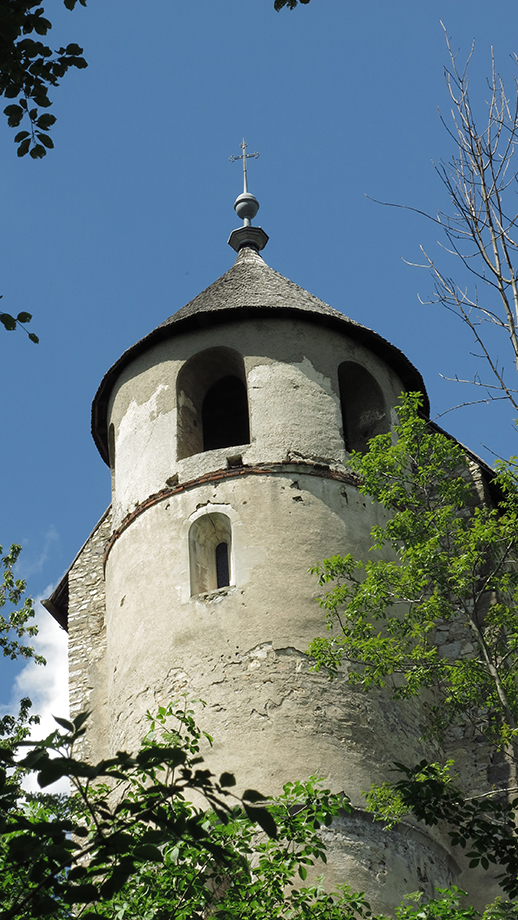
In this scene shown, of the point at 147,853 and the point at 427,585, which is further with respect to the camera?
the point at 427,585

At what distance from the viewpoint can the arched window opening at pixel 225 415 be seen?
16.0 meters

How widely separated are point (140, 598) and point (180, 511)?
111 centimetres

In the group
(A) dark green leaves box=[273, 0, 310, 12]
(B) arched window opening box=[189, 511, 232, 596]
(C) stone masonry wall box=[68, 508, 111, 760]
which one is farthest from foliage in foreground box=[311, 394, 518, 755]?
(A) dark green leaves box=[273, 0, 310, 12]

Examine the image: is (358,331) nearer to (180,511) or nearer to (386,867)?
(180,511)

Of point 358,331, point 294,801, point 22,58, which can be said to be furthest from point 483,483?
point 22,58

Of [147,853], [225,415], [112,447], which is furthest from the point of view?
[225,415]

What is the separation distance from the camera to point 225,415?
16.2 metres

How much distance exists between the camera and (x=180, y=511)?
44.3ft

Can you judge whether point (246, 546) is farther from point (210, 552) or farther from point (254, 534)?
point (210, 552)

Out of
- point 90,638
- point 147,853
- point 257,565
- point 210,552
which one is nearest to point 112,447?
point 90,638

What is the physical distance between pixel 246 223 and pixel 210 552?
7.38 metres

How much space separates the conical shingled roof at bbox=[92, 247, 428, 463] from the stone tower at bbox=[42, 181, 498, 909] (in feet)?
0.09

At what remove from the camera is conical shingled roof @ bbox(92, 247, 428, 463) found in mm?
14852

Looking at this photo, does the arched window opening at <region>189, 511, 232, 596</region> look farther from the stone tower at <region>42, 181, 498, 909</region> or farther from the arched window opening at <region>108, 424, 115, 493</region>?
the arched window opening at <region>108, 424, 115, 493</region>
